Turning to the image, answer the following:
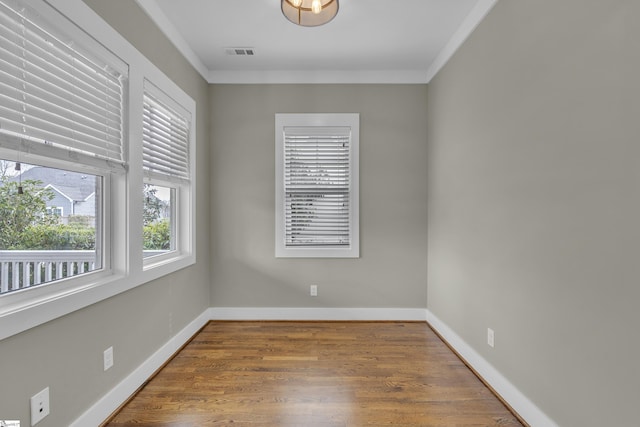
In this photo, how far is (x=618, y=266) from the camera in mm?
1318

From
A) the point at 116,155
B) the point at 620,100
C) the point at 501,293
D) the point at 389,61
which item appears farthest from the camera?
the point at 389,61

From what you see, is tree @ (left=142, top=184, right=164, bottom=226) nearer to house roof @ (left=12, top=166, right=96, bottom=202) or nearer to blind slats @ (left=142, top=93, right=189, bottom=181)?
blind slats @ (left=142, top=93, right=189, bottom=181)

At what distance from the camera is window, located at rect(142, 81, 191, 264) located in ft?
7.95

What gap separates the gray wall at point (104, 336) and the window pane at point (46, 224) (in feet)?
0.82

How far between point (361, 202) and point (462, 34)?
70.3 inches

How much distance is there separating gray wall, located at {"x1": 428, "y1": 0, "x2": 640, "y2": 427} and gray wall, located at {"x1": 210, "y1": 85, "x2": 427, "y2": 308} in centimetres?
90

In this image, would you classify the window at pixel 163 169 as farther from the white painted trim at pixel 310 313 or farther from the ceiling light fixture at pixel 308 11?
the ceiling light fixture at pixel 308 11

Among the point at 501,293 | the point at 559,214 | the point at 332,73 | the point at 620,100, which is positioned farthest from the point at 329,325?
the point at 620,100

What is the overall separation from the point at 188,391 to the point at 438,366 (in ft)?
6.10

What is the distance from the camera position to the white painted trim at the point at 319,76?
3.56 m

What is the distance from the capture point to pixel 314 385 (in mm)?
2273

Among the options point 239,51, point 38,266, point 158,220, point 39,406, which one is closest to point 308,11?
point 239,51

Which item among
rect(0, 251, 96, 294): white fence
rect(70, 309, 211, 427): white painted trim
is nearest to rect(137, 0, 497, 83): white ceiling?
rect(0, 251, 96, 294): white fence

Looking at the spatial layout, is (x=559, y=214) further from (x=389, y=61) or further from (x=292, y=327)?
(x=292, y=327)
